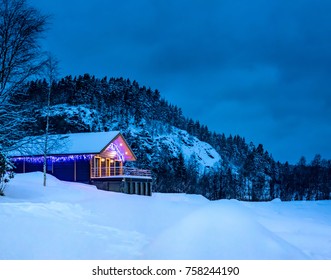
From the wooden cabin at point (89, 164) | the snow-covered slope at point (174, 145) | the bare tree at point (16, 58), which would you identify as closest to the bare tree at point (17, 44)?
the bare tree at point (16, 58)

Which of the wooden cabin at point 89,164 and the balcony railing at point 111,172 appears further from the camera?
the balcony railing at point 111,172

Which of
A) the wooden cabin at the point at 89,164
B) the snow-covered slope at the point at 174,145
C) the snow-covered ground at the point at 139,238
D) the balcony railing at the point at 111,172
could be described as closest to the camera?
the snow-covered ground at the point at 139,238

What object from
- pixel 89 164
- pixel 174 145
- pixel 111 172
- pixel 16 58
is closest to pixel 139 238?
pixel 16 58

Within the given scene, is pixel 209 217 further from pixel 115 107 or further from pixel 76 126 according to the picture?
pixel 115 107

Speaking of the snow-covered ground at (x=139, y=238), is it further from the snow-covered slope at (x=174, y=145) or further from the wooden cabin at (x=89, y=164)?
the snow-covered slope at (x=174, y=145)

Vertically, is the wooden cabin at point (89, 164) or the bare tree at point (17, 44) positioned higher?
the bare tree at point (17, 44)

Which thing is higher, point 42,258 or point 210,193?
point 42,258

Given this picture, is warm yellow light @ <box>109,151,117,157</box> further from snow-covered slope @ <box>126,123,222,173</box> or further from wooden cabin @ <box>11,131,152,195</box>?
snow-covered slope @ <box>126,123,222,173</box>

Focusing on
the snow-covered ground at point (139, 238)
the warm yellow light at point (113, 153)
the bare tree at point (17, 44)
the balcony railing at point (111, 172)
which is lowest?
the snow-covered ground at point (139, 238)

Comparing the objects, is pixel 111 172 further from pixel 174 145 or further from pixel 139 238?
pixel 174 145

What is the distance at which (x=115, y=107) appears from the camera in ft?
454

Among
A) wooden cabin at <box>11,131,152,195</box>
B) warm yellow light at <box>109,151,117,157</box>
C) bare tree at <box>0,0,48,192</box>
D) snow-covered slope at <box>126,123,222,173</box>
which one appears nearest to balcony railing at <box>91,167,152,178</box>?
wooden cabin at <box>11,131,152,195</box>

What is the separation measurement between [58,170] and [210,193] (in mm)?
62277
